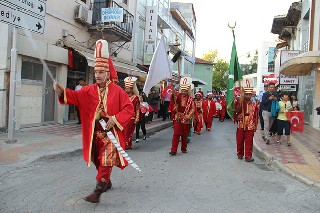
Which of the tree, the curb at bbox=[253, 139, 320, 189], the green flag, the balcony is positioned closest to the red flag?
the curb at bbox=[253, 139, 320, 189]

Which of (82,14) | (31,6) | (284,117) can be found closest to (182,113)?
(284,117)

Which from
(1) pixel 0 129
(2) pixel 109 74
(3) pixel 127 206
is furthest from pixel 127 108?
(1) pixel 0 129

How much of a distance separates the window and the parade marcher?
23.1 ft

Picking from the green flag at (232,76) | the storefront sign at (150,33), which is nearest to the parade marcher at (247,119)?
the green flag at (232,76)

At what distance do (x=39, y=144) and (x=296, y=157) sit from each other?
20.6 feet

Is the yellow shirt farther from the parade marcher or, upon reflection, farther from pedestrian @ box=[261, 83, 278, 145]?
the parade marcher

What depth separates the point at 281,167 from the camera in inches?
287

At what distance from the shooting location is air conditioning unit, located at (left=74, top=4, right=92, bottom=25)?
13.9 meters

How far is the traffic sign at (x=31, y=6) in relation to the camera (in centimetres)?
687

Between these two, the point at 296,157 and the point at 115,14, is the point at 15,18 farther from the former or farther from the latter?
the point at 115,14

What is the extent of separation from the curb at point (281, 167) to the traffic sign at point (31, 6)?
599 cm

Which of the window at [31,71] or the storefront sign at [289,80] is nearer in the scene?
the window at [31,71]

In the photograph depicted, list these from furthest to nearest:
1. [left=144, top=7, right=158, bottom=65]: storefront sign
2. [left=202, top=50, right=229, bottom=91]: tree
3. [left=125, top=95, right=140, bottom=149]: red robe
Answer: [left=202, top=50, right=229, bottom=91]: tree → [left=144, top=7, right=158, bottom=65]: storefront sign → [left=125, top=95, right=140, bottom=149]: red robe

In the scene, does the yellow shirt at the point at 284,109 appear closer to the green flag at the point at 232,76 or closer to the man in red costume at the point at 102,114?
the green flag at the point at 232,76
